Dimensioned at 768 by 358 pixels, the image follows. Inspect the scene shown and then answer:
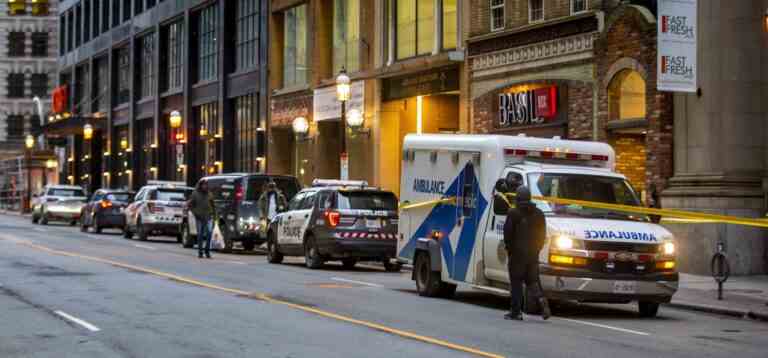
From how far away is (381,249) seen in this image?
2581 centimetres

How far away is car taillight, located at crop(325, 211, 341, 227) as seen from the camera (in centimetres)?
2581

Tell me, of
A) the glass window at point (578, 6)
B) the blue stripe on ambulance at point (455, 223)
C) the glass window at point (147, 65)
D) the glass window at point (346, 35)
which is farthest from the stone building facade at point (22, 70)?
the blue stripe on ambulance at point (455, 223)

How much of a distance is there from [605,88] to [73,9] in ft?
217

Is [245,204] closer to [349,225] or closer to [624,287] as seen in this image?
[349,225]

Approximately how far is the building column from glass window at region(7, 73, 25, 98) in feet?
278

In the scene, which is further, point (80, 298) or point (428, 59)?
point (428, 59)

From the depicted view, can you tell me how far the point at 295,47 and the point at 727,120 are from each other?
86.0 feet

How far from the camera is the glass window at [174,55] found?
6369 cm

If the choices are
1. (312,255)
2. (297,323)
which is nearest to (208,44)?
(312,255)

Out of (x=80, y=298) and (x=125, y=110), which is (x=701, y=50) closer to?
(x=80, y=298)

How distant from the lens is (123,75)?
2950 inches

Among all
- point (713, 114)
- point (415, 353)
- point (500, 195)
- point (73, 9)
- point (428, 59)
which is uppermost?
point (73, 9)

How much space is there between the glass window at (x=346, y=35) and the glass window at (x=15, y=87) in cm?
6281

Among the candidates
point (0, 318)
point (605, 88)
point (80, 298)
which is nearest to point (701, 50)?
point (605, 88)
